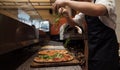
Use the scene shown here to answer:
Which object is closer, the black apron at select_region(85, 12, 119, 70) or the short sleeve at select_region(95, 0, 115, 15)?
the short sleeve at select_region(95, 0, 115, 15)

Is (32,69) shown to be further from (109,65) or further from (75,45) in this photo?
(75,45)

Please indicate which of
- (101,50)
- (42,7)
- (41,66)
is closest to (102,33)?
(101,50)

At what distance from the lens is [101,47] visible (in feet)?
4.09

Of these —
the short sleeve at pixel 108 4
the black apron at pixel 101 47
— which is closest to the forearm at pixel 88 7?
the short sleeve at pixel 108 4

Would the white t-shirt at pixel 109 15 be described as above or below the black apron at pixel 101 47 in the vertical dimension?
above

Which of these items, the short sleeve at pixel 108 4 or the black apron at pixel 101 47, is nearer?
the short sleeve at pixel 108 4

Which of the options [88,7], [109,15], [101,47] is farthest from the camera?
[101,47]

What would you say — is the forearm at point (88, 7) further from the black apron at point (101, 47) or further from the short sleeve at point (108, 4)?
the black apron at point (101, 47)

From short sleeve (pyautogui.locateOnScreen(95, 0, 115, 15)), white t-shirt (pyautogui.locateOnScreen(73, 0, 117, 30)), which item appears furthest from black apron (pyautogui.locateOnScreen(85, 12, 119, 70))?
short sleeve (pyautogui.locateOnScreen(95, 0, 115, 15))

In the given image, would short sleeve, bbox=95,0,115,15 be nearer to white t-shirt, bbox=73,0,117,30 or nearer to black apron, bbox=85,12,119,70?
white t-shirt, bbox=73,0,117,30

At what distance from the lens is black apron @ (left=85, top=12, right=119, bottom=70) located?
122cm

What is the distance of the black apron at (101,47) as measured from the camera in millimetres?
1221

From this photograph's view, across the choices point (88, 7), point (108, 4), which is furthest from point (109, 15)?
point (88, 7)

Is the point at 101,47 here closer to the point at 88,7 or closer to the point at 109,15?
the point at 109,15
